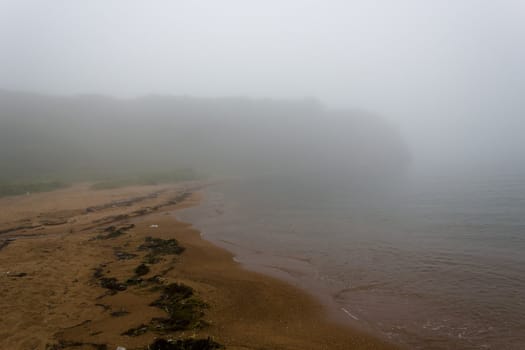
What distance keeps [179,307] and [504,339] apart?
1242 centimetres

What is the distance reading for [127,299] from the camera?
1342 centimetres

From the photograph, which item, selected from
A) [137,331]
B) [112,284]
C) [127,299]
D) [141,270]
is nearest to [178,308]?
[137,331]

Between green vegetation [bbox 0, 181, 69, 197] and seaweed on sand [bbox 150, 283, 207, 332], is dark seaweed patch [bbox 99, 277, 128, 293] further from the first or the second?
green vegetation [bbox 0, 181, 69, 197]

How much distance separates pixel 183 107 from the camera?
7480 inches

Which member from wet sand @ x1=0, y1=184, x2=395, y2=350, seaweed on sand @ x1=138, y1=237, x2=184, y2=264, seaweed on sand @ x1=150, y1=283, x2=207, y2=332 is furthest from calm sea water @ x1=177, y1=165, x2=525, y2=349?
seaweed on sand @ x1=150, y1=283, x2=207, y2=332

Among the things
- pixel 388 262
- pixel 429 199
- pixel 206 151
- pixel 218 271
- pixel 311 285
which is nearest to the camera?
pixel 311 285

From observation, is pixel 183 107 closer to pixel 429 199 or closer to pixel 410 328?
pixel 429 199

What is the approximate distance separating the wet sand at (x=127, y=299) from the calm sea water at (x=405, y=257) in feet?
Result: 5.60

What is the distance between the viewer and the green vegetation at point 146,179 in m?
61.1

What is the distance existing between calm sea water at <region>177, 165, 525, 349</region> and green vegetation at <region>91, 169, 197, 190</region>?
30.5 metres

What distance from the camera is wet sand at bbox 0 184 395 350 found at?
10.6 meters

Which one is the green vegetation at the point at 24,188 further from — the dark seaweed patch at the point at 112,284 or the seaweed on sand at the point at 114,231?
the dark seaweed patch at the point at 112,284

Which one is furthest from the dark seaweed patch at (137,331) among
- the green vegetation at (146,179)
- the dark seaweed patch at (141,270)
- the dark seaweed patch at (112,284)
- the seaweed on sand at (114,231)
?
the green vegetation at (146,179)

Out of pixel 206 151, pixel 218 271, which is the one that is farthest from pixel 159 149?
pixel 218 271
